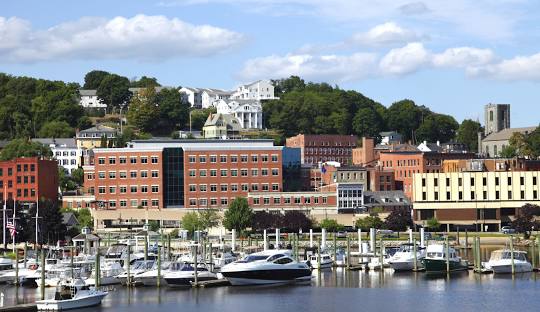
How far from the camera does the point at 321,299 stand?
105000 mm

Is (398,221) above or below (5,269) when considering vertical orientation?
above

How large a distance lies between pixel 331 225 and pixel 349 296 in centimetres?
8086

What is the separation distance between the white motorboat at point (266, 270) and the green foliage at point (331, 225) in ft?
230

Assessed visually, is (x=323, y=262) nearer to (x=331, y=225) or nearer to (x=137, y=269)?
(x=137, y=269)

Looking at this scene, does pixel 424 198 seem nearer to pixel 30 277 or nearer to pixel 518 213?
pixel 518 213

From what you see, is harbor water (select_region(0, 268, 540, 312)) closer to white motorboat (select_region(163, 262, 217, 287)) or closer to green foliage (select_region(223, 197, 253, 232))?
white motorboat (select_region(163, 262, 217, 287))

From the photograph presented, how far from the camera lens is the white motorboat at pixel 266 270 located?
112250 millimetres

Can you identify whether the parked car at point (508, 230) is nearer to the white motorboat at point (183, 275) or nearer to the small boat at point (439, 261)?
the small boat at point (439, 261)

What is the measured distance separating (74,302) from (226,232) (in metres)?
90.8

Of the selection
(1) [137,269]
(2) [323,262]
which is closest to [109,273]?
(1) [137,269]

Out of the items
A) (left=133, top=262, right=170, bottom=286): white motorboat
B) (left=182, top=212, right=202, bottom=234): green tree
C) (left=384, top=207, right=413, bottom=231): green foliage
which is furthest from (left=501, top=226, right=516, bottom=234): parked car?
(left=133, top=262, right=170, bottom=286): white motorboat

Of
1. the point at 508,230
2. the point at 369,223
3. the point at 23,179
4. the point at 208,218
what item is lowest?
the point at 508,230

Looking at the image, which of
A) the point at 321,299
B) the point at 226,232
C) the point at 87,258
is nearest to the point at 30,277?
the point at 87,258

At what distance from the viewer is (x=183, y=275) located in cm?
11131
